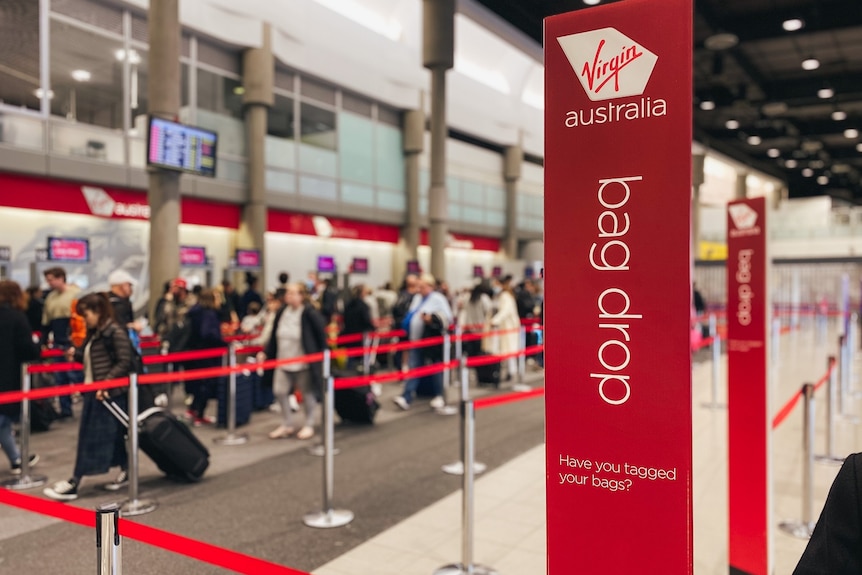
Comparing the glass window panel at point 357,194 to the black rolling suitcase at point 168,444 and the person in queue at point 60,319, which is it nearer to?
the person in queue at point 60,319

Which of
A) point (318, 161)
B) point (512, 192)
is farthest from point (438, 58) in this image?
point (512, 192)

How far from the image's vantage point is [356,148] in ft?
73.8

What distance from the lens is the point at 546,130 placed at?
2.17 metres

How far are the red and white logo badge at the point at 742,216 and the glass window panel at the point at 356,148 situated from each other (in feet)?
61.0

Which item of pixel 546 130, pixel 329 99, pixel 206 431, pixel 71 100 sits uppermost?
pixel 329 99

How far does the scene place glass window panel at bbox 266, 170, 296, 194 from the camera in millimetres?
19312

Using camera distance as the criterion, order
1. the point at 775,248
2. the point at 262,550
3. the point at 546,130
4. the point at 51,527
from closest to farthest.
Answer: the point at 546,130
the point at 262,550
the point at 51,527
the point at 775,248

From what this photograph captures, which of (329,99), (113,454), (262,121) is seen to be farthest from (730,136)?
(113,454)

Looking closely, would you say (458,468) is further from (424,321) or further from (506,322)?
(506,322)

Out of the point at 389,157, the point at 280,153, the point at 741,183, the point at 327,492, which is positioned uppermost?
the point at 741,183

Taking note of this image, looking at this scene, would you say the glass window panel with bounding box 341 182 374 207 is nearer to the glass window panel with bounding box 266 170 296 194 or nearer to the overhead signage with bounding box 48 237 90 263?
the glass window panel with bounding box 266 170 296 194

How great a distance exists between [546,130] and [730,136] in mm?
29693

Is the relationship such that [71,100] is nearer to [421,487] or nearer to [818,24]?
[421,487]

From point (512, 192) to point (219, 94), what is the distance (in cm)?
1583
